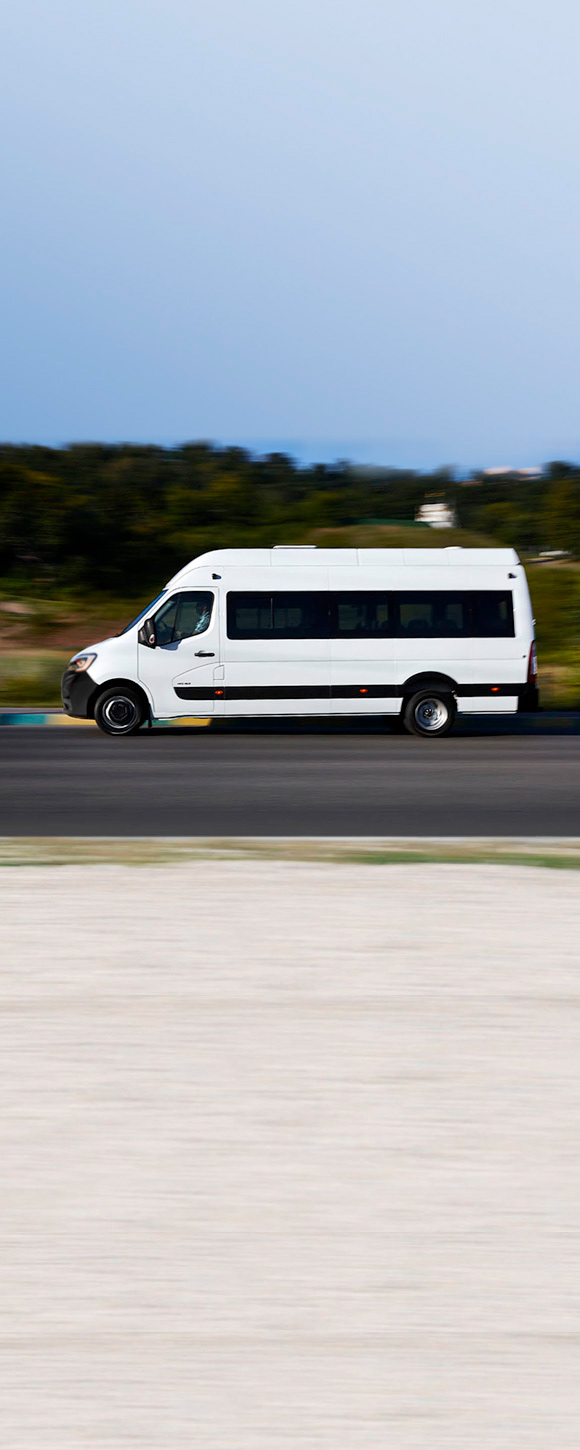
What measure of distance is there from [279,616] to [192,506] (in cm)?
5054

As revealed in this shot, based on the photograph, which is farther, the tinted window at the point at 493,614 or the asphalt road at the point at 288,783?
the tinted window at the point at 493,614

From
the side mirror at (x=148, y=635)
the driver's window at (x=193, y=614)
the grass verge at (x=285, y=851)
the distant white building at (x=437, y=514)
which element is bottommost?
the grass verge at (x=285, y=851)

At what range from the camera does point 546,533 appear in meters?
67.9

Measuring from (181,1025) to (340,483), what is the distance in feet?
216

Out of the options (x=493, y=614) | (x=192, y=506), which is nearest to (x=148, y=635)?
(x=493, y=614)

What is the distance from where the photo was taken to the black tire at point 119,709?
21297 mm

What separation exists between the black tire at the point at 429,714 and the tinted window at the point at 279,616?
157cm

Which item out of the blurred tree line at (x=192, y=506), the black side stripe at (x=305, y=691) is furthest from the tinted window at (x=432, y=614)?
the blurred tree line at (x=192, y=506)

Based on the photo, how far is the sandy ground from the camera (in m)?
3.06

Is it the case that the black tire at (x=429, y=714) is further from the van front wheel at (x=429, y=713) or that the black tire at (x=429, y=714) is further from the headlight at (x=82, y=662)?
the headlight at (x=82, y=662)

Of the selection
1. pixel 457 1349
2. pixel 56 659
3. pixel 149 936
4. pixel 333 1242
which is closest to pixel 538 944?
pixel 149 936

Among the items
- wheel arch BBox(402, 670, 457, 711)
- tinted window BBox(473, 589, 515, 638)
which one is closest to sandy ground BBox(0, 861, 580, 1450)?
wheel arch BBox(402, 670, 457, 711)

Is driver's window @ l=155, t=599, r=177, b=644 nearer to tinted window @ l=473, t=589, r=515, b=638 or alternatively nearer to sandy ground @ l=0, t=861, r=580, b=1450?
tinted window @ l=473, t=589, r=515, b=638

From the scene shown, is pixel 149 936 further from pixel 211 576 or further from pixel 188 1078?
pixel 211 576
